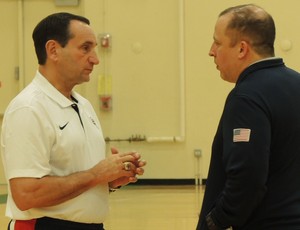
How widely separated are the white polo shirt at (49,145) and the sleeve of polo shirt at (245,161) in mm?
696

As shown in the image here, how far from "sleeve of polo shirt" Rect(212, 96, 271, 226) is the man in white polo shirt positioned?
62 cm

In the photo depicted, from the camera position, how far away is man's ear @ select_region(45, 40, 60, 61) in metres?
2.44

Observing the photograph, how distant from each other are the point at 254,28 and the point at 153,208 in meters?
5.03

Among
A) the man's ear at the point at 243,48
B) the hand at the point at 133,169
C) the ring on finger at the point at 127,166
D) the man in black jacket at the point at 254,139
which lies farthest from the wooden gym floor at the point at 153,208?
the man's ear at the point at 243,48

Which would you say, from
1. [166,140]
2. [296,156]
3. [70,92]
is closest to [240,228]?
[296,156]

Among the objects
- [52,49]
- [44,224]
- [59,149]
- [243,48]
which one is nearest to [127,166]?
[59,149]

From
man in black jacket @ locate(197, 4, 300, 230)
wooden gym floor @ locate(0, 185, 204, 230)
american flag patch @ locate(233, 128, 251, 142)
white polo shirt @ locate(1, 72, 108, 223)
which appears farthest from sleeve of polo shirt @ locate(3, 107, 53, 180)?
wooden gym floor @ locate(0, 185, 204, 230)

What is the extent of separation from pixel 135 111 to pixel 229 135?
6762 millimetres

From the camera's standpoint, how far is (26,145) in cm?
221

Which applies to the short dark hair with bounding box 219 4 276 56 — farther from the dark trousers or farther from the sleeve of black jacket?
the dark trousers

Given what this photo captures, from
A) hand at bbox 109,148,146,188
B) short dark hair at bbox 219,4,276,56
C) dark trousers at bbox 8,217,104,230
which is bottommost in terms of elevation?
dark trousers at bbox 8,217,104,230

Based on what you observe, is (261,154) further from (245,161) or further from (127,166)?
(127,166)

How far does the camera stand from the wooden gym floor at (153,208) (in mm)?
5863

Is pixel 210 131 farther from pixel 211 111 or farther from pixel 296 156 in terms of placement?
pixel 296 156
